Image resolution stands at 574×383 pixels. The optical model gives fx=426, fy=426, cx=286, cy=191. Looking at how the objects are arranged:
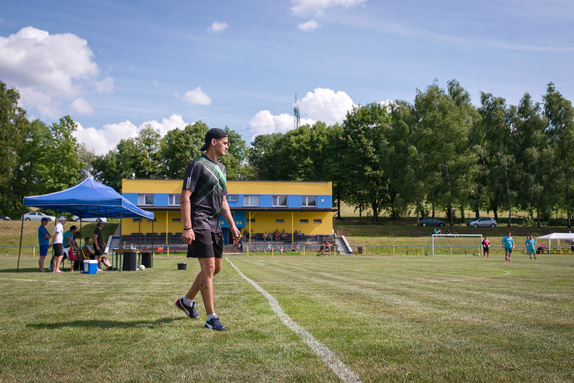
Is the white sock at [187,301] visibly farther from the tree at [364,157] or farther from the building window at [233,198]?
the tree at [364,157]

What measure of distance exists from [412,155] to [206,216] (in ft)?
161

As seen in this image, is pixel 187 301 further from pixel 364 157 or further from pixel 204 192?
pixel 364 157

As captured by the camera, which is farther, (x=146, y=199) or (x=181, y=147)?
(x=181, y=147)

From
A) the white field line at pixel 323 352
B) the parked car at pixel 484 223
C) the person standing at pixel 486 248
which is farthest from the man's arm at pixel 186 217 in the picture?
the parked car at pixel 484 223

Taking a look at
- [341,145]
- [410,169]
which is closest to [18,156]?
[341,145]

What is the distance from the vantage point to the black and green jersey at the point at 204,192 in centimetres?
459

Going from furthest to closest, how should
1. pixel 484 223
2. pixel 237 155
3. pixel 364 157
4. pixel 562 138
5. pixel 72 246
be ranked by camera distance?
1. pixel 237 155
2. pixel 364 157
3. pixel 484 223
4. pixel 562 138
5. pixel 72 246

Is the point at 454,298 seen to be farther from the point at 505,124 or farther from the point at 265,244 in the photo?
the point at 505,124

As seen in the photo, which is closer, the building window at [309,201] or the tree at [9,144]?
the building window at [309,201]

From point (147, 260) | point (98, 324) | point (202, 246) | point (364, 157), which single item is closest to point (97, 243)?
point (147, 260)

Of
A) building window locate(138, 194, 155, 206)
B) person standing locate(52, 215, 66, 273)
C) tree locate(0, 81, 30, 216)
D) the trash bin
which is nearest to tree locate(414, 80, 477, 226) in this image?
building window locate(138, 194, 155, 206)

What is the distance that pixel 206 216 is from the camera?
465 centimetres

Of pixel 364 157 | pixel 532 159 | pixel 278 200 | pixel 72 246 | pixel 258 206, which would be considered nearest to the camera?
pixel 72 246

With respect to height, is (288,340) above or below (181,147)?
below
